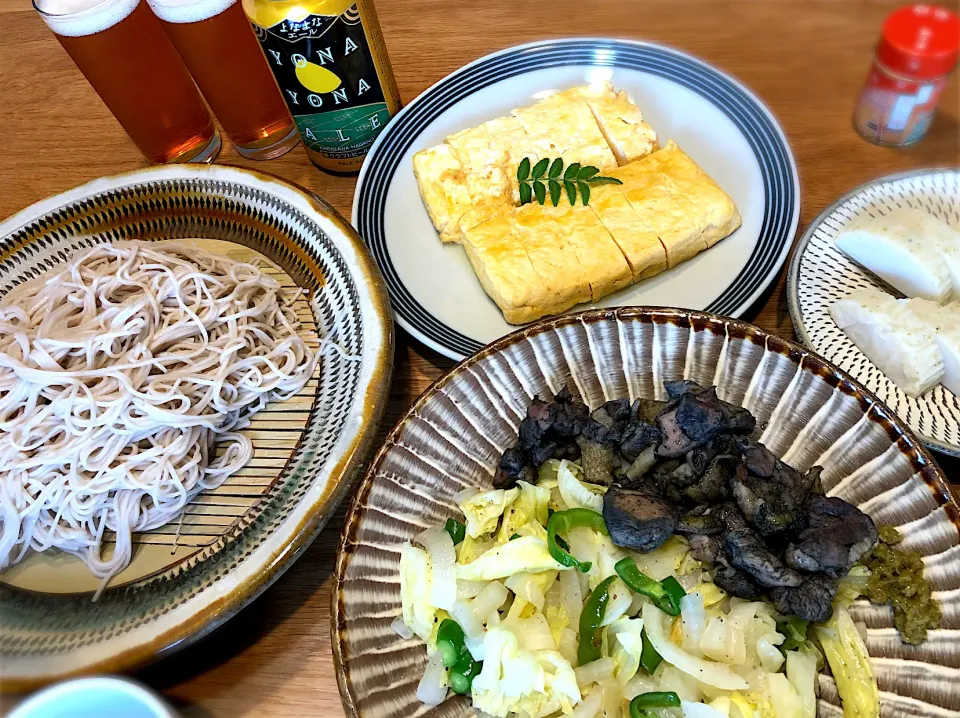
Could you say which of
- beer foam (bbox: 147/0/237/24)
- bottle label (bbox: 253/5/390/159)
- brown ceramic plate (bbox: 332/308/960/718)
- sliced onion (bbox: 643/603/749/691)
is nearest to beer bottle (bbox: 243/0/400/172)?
bottle label (bbox: 253/5/390/159)

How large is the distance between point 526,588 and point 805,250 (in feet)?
3.44

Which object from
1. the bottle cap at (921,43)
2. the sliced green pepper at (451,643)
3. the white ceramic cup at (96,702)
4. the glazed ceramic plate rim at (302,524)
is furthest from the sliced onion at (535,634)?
the bottle cap at (921,43)

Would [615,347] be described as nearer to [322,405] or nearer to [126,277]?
[322,405]

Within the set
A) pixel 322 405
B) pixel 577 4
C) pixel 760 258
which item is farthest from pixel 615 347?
pixel 577 4

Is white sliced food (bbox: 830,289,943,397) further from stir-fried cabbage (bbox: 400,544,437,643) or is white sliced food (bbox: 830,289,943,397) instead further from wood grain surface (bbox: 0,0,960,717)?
stir-fried cabbage (bbox: 400,544,437,643)

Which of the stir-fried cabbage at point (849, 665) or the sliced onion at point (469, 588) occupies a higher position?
the sliced onion at point (469, 588)

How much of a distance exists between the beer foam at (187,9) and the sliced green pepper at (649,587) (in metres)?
1.69

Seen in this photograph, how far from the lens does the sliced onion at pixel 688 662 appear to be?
3.35 ft

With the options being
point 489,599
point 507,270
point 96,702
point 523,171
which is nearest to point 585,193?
point 523,171

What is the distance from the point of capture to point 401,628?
117 centimetres

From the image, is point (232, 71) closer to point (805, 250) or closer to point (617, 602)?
point (805, 250)

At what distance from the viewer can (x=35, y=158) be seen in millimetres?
2295

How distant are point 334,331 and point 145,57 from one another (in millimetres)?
1062

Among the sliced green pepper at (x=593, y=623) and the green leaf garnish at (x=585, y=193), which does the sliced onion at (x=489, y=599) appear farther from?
the green leaf garnish at (x=585, y=193)
